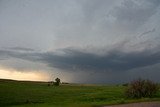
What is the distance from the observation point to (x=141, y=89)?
5775 cm

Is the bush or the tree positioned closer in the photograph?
the bush

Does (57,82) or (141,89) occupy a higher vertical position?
(57,82)

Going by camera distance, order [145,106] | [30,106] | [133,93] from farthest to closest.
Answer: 1. [133,93]
2. [30,106]
3. [145,106]

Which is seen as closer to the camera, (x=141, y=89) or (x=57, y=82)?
(x=141, y=89)

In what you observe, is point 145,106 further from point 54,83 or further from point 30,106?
point 54,83

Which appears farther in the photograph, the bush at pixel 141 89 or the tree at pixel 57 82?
the tree at pixel 57 82

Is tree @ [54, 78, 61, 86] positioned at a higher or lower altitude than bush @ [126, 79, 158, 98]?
higher

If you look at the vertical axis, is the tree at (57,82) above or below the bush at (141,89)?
above

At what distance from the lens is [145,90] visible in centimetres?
5803

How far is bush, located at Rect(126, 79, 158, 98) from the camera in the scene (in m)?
57.5

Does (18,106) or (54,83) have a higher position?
(54,83)

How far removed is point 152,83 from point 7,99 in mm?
23410

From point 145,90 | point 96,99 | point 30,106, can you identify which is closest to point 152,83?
point 145,90

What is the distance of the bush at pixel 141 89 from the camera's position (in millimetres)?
57469
